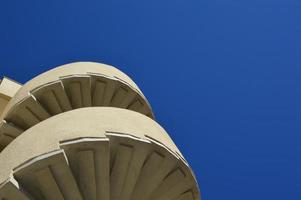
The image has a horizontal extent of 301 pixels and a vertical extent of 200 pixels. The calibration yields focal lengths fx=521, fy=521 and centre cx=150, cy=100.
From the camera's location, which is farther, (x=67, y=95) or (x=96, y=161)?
(x=67, y=95)

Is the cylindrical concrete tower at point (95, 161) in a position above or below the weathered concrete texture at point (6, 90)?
above

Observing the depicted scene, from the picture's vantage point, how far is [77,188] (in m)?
5.88

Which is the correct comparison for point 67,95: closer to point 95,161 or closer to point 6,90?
point 95,161

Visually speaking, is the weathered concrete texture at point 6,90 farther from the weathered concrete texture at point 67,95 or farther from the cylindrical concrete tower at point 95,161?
the cylindrical concrete tower at point 95,161

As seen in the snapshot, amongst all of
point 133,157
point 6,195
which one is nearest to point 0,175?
point 6,195

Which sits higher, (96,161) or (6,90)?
(96,161)

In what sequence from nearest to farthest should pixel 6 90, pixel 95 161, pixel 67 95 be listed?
pixel 95 161 < pixel 67 95 < pixel 6 90

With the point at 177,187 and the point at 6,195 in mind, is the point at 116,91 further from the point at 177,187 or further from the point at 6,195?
the point at 6,195

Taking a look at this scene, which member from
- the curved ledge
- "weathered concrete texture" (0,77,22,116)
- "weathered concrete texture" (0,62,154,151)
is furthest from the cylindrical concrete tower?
"weathered concrete texture" (0,77,22,116)

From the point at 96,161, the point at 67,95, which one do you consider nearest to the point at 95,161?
the point at 96,161

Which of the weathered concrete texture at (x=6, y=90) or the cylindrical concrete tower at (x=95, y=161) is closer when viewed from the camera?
the cylindrical concrete tower at (x=95, y=161)

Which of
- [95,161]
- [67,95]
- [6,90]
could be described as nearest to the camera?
[95,161]

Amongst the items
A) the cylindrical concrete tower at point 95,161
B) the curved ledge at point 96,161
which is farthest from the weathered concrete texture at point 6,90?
the curved ledge at point 96,161

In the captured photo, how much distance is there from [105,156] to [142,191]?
32.2 inches
